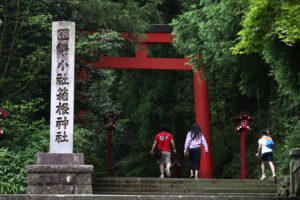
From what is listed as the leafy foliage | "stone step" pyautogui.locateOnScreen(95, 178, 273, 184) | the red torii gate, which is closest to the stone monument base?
"stone step" pyautogui.locateOnScreen(95, 178, 273, 184)

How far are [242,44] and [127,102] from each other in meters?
15.0

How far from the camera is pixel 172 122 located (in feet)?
78.7

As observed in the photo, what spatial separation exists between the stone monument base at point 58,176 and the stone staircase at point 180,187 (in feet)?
7.18

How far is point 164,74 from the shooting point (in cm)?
2362

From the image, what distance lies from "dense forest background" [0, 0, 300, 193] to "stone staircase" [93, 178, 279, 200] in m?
1.43

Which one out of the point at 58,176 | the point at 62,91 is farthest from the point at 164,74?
the point at 58,176

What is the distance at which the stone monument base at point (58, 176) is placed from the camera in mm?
12320

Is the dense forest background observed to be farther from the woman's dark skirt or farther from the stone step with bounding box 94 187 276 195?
the woman's dark skirt

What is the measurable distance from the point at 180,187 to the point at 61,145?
3586 millimetres

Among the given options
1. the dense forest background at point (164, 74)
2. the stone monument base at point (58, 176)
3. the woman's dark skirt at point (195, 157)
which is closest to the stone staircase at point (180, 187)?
the woman's dark skirt at point (195, 157)

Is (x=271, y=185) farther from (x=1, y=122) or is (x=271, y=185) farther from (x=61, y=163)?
(x=1, y=122)

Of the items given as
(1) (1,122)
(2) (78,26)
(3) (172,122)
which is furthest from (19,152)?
(3) (172,122)

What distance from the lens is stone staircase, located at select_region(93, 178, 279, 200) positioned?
1421cm

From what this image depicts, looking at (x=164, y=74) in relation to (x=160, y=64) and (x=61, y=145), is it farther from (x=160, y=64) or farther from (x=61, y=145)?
(x=61, y=145)
